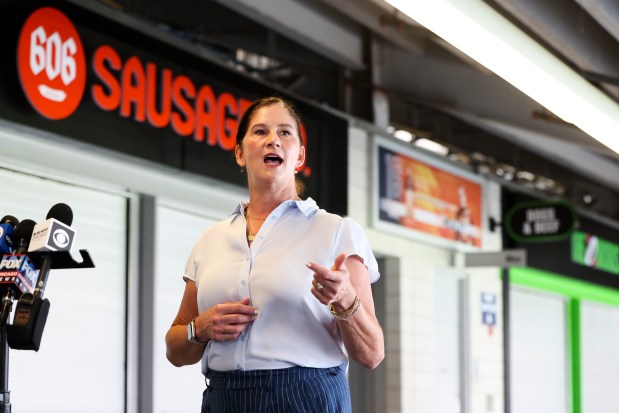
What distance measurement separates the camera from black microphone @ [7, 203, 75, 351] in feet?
8.07

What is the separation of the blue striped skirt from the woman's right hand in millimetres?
94

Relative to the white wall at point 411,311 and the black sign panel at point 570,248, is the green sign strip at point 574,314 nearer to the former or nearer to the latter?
the black sign panel at point 570,248

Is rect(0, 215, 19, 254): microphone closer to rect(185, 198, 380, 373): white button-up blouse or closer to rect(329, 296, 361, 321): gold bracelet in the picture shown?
rect(185, 198, 380, 373): white button-up blouse

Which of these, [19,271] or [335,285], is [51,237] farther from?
[335,285]

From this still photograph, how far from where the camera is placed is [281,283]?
210cm

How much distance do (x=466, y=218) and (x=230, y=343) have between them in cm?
744

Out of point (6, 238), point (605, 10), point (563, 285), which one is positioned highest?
point (605, 10)

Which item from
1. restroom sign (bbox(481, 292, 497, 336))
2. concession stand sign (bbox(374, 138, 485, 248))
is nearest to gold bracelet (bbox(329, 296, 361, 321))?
concession stand sign (bbox(374, 138, 485, 248))

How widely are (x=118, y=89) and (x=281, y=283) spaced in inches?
136

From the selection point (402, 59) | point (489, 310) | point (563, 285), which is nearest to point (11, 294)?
point (402, 59)

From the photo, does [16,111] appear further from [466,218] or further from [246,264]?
[466,218]

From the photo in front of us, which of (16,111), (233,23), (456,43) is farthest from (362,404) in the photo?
(456,43)

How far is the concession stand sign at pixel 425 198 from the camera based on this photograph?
26.3 ft

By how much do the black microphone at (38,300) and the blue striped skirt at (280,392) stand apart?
59cm
